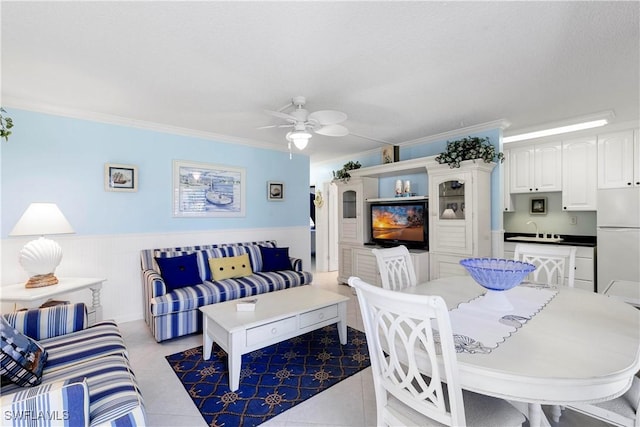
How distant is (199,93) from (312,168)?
3847 mm

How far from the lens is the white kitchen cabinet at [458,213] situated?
3432 mm

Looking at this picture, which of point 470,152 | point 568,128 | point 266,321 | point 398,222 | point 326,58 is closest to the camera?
point 326,58

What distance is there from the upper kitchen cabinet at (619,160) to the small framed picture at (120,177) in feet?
19.1

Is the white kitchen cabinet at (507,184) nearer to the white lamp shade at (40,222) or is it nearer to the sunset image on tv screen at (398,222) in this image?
the sunset image on tv screen at (398,222)

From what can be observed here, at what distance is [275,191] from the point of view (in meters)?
4.67

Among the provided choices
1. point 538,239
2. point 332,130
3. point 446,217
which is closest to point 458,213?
point 446,217

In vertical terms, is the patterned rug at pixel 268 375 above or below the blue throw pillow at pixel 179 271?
below

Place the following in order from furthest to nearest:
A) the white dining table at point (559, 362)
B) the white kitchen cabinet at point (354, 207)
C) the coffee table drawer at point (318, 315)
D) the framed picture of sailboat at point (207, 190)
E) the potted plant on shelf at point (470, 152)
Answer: the white kitchen cabinet at point (354, 207) → the framed picture of sailboat at point (207, 190) → the potted plant on shelf at point (470, 152) → the coffee table drawer at point (318, 315) → the white dining table at point (559, 362)

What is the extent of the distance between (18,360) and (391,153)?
4343 millimetres

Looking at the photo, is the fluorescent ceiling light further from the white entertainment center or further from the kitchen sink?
the kitchen sink

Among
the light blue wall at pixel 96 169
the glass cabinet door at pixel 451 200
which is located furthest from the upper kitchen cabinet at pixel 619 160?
the light blue wall at pixel 96 169

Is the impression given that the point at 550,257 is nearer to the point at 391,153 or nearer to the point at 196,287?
the point at 391,153

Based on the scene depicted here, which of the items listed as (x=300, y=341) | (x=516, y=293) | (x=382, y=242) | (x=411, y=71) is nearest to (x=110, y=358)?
(x=300, y=341)

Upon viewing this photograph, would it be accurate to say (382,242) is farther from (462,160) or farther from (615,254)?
(615,254)
